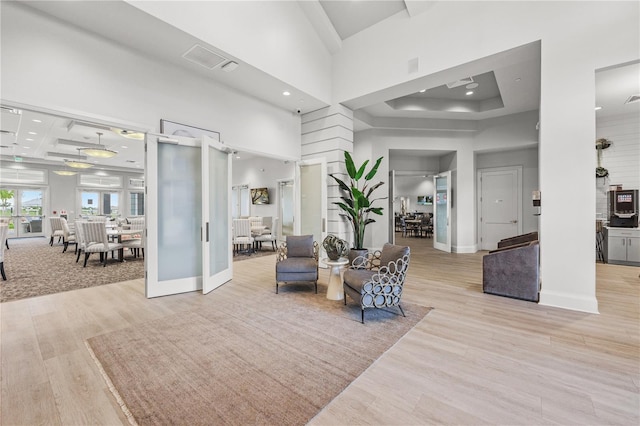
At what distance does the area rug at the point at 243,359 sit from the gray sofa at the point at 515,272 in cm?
144

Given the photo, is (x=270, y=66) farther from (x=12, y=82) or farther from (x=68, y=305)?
(x=68, y=305)

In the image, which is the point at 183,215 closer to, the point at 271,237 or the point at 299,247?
the point at 299,247

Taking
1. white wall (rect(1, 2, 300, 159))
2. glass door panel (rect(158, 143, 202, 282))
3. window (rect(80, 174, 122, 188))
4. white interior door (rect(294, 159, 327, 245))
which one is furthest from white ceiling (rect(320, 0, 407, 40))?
window (rect(80, 174, 122, 188))

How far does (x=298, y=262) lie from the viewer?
13.8 feet

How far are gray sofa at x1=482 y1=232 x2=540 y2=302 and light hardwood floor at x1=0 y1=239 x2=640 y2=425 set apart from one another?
16 centimetres

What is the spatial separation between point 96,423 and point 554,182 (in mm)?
5110

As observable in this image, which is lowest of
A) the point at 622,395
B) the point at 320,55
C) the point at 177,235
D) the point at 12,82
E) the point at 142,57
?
the point at 622,395

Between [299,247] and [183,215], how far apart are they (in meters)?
1.96

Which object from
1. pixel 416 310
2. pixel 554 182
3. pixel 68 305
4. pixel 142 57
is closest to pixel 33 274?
pixel 68 305

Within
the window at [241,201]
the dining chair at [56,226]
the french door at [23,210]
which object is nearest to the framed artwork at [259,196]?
the window at [241,201]

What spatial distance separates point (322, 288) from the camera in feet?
14.5

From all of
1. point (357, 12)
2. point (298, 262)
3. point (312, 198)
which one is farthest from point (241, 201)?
point (357, 12)

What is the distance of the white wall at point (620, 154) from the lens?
615 centimetres

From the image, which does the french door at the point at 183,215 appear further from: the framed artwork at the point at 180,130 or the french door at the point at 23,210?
the french door at the point at 23,210
